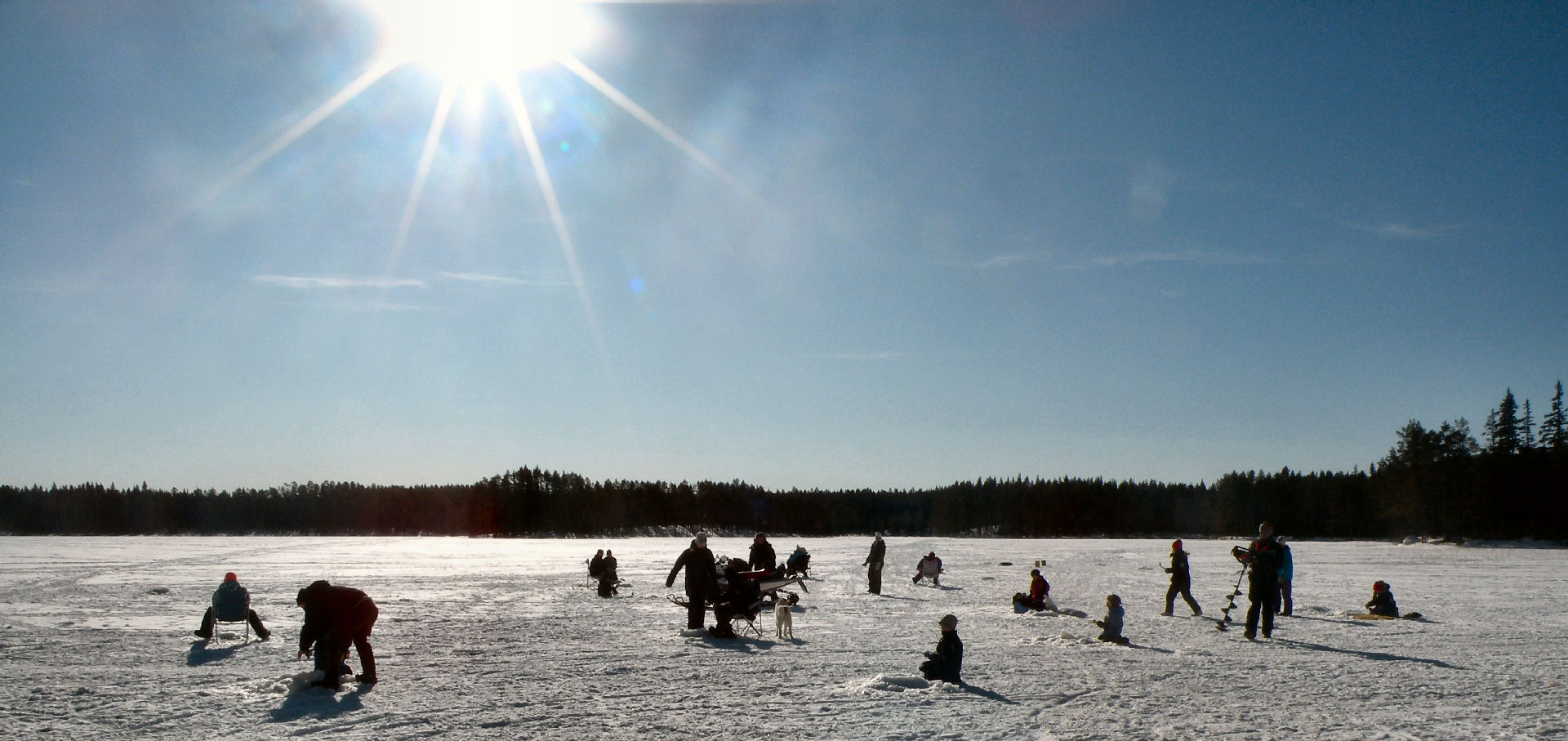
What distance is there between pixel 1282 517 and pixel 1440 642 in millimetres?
104642

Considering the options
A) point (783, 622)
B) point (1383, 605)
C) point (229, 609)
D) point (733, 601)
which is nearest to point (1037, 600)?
point (1383, 605)

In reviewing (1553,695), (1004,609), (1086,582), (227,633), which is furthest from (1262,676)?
(1086,582)

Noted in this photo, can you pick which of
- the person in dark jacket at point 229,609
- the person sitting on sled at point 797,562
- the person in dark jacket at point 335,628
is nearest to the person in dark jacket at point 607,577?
the person sitting on sled at point 797,562

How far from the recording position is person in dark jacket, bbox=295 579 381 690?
990 cm

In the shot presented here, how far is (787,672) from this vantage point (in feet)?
37.4

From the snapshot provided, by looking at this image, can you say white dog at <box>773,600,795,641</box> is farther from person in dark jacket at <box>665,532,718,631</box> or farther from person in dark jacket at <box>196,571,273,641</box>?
person in dark jacket at <box>196,571,273,641</box>

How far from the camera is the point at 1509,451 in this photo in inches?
3580

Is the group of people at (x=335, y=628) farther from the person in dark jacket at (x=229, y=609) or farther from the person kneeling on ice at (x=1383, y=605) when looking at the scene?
the person kneeling on ice at (x=1383, y=605)

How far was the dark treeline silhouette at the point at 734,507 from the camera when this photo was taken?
349 feet

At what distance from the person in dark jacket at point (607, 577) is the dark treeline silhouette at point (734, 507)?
91630 mm

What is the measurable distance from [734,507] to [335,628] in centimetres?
11688

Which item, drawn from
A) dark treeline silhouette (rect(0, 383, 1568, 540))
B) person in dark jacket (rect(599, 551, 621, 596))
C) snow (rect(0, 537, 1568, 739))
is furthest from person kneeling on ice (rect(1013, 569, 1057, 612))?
dark treeline silhouette (rect(0, 383, 1568, 540))

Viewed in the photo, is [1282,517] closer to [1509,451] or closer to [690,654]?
[1509,451]

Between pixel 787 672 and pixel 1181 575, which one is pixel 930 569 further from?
pixel 787 672
